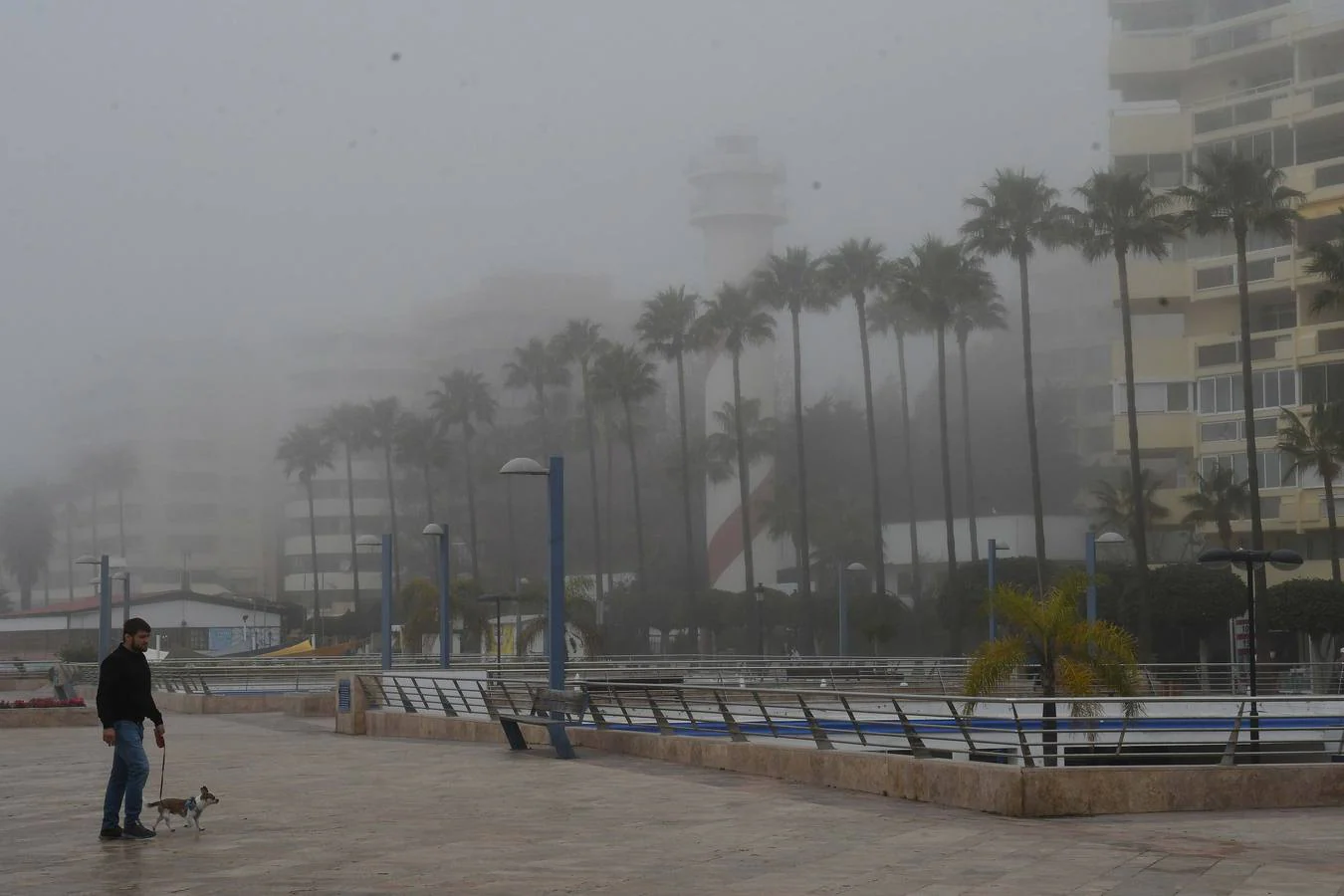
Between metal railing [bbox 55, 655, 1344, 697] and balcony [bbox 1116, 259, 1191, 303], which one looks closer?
metal railing [bbox 55, 655, 1344, 697]

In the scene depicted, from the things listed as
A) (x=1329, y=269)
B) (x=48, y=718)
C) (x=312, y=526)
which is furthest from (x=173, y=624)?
(x=1329, y=269)

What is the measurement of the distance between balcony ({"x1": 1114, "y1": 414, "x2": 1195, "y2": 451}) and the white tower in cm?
4305

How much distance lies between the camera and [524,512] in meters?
143

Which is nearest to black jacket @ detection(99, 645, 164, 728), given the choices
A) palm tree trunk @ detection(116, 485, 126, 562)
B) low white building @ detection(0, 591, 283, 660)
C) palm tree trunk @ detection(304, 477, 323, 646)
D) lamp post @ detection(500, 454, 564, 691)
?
lamp post @ detection(500, 454, 564, 691)

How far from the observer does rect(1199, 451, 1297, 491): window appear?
7431 centimetres

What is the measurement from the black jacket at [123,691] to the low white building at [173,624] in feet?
313

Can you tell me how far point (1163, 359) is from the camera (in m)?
80.8

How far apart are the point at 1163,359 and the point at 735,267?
61.4 meters

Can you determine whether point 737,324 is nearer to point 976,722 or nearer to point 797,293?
point 797,293

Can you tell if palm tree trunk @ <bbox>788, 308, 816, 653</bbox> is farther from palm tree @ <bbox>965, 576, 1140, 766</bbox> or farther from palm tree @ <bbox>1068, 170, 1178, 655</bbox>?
palm tree @ <bbox>965, 576, 1140, 766</bbox>

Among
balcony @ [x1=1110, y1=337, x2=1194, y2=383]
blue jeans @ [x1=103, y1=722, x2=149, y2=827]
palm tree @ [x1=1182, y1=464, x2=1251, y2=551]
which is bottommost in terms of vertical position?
blue jeans @ [x1=103, y1=722, x2=149, y2=827]

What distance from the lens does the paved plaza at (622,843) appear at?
417 inches

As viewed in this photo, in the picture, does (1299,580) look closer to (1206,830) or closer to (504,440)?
(1206,830)

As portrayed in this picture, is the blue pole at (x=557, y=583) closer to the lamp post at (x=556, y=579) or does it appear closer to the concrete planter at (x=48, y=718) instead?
the lamp post at (x=556, y=579)
